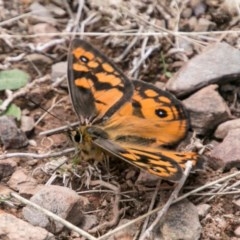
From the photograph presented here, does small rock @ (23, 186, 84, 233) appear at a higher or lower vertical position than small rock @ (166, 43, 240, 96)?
lower

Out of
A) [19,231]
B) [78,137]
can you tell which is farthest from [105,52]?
[19,231]

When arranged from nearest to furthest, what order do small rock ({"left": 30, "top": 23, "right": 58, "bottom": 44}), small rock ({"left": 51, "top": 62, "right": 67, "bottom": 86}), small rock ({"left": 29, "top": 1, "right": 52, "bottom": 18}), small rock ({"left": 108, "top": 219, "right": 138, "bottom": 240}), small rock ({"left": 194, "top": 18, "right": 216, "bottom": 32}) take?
small rock ({"left": 108, "top": 219, "right": 138, "bottom": 240}) → small rock ({"left": 51, "top": 62, "right": 67, "bottom": 86}) → small rock ({"left": 194, "top": 18, "right": 216, "bottom": 32}) → small rock ({"left": 30, "top": 23, "right": 58, "bottom": 44}) → small rock ({"left": 29, "top": 1, "right": 52, "bottom": 18})

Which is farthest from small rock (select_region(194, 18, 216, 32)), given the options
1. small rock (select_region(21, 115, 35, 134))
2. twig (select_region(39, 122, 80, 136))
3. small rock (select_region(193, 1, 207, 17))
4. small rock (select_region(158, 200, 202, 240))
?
small rock (select_region(158, 200, 202, 240))

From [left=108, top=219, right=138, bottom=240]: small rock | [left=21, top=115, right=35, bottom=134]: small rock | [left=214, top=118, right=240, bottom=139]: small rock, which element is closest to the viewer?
[left=108, top=219, right=138, bottom=240]: small rock

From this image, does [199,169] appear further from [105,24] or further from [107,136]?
[105,24]

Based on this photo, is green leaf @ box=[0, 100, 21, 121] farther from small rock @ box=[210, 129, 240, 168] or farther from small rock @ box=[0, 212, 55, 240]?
small rock @ box=[210, 129, 240, 168]

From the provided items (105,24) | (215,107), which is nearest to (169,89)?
(215,107)

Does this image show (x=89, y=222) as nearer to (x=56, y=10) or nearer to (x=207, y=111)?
(x=207, y=111)
